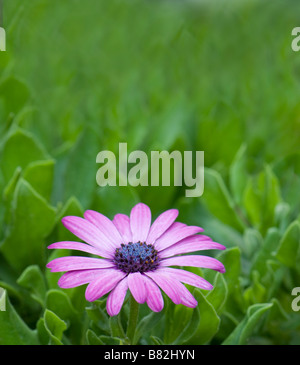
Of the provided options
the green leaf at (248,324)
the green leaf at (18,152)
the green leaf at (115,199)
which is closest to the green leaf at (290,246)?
the green leaf at (248,324)

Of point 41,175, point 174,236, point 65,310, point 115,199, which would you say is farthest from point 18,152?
point 174,236

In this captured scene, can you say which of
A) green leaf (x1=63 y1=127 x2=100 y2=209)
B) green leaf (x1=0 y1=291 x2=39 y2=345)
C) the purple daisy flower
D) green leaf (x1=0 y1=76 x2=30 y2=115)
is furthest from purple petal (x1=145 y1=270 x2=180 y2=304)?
green leaf (x1=0 y1=76 x2=30 y2=115)

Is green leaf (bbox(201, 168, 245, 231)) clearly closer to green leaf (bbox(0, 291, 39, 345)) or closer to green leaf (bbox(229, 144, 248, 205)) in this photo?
green leaf (bbox(229, 144, 248, 205))


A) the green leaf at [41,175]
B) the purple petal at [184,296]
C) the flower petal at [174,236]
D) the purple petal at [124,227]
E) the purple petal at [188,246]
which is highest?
the green leaf at [41,175]

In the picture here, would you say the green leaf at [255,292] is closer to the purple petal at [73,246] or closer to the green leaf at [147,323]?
the green leaf at [147,323]

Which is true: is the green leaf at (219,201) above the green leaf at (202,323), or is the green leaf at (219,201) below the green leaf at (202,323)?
above

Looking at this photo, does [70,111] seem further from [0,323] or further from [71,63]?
[0,323]
